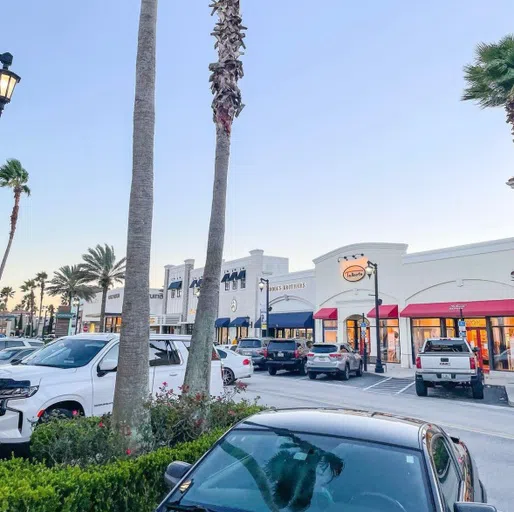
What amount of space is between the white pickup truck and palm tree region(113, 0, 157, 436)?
1232 centimetres

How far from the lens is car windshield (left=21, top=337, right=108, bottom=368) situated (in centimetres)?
750

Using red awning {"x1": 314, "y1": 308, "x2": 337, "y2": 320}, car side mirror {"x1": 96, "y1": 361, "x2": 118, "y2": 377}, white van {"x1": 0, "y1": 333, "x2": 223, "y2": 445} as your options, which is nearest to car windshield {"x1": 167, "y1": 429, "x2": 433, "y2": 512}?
white van {"x1": 0, "y1": 333, "x2": 223, "y2": 445}

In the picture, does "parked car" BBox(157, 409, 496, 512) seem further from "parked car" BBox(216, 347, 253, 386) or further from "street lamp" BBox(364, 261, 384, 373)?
"street lamp" BBox(364, 261, 384, 373)

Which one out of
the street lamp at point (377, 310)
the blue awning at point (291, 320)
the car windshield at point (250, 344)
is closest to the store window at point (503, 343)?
the street lamp at point (377, 310)

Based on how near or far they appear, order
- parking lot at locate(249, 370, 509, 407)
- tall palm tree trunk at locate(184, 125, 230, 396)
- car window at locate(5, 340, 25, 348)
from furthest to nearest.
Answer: car window at locate(5, 340, 25, 348) → parking lot at locate(249, 370, 509, 407) → tall palm tree trunk at locate(184, 125, 230, 396)

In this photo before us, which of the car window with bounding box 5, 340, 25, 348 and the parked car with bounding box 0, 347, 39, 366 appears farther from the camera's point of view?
the car window with bounding box 5, 340, 25, 348

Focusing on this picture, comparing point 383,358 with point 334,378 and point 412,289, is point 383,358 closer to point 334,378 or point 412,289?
point 412,289

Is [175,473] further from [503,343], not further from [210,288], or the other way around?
[503,343]

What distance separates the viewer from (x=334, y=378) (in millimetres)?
21266

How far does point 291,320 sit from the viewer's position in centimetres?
3428

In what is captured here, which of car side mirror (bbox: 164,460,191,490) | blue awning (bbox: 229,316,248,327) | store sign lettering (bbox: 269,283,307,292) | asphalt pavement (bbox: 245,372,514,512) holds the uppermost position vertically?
store sign lettering (bbox: 269,283,307,292)

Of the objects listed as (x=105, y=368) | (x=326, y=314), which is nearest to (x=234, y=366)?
(x=105, y=368)

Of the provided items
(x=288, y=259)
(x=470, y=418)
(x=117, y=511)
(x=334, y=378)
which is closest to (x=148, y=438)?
(x=117, y=511)

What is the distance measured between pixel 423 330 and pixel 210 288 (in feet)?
72.8
